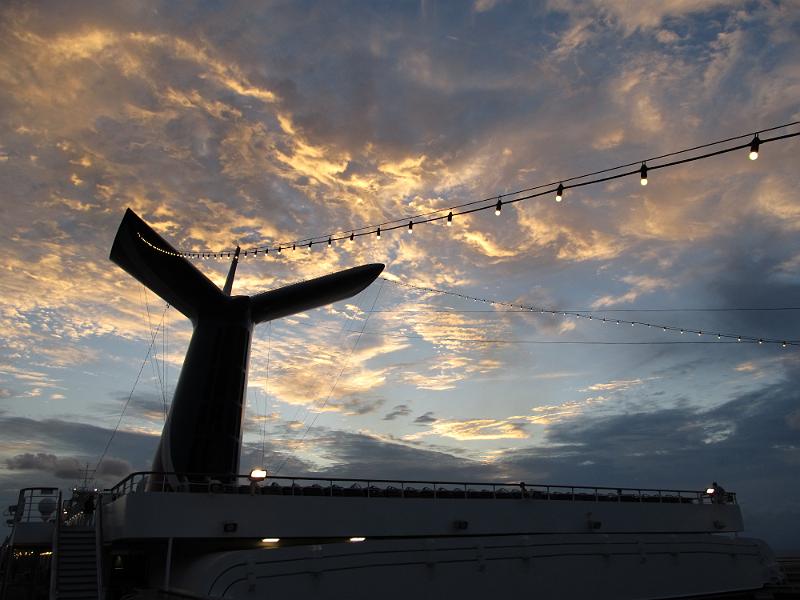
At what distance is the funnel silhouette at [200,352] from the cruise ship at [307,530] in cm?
5

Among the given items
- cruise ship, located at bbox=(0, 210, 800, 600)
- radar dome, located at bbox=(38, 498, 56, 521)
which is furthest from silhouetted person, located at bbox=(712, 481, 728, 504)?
radar dome, located at bbox=(38, 498, 56, 521)

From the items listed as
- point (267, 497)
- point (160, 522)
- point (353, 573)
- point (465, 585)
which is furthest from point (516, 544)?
point (160, 522)

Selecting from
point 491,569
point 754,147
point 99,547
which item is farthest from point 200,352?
point 754,147

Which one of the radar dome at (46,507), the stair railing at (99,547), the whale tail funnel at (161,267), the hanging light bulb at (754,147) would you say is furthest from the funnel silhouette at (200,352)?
the hanging light bulb at (754,147)

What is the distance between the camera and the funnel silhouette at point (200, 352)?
2080 centimetres

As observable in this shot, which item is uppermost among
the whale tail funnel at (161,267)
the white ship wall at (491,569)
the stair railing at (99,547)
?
the whale tail funnel at (161,267)

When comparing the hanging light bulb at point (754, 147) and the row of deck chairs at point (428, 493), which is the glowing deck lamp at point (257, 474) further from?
the hanging light bulb at point (754, 147)

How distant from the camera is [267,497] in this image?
17062 millimetres

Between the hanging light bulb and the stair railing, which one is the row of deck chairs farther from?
the hanging light bulb

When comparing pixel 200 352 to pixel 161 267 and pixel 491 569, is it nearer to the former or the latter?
pixel 161 267

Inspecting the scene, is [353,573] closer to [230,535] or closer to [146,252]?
[230,535]

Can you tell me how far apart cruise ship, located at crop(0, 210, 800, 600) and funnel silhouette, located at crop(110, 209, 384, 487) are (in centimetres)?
5

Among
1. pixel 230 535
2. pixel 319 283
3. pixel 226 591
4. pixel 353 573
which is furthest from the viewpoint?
pixel 319 283

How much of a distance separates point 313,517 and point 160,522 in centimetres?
426
